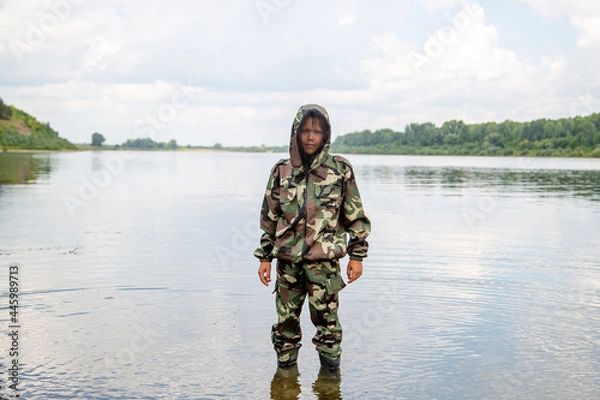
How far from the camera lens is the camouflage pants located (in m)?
5.28

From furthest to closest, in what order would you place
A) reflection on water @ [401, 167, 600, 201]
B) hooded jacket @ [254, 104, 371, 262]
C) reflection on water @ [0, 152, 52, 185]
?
reflection on water @ [0, 152, 52, 185] < reflection on water @ [401, 167, 600, 201] < hooded jacket @ [254, 104, 371, 262]

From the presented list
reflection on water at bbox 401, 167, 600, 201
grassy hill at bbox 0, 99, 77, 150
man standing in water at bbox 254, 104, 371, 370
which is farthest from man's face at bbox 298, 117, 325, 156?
grassy hill at bbox 0, 99, 77, 150

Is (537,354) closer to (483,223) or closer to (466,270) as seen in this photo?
(466,270)

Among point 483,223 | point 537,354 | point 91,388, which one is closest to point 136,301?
point 91,388

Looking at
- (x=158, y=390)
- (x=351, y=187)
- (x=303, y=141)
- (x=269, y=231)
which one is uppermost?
(x=303, y=141)

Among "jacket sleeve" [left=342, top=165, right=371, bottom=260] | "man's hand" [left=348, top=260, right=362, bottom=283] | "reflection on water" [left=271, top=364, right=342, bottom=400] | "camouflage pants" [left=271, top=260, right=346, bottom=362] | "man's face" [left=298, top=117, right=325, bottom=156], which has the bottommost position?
"reflection on water" [left=271, top=364, right=342, bottom=400]

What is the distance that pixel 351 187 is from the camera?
211 inches

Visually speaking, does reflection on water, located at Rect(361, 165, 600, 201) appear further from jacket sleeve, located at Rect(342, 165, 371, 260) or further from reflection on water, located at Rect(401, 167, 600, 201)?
jacket sleeve, located at Rect(342, 165, 371, 260)

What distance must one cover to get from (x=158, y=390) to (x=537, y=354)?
3200 mm

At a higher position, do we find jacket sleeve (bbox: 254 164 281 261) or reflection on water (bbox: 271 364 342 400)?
jacket sleeve (bbox: 254 164 281 261)

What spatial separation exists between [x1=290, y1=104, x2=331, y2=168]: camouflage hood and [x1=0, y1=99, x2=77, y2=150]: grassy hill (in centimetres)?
12141

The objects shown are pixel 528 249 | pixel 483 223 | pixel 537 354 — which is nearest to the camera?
pixel 537 354

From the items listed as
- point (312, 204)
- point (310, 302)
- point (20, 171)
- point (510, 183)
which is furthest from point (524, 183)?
point (312, 204)

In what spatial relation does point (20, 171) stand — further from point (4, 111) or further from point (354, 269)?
point (4, 111)
